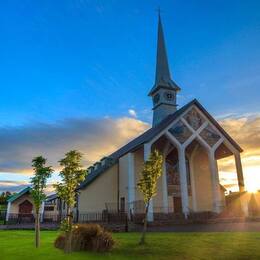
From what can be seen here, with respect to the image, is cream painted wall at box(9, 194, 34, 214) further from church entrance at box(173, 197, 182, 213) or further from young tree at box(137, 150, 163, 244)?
young tree at box(137, 150, 163, 244)

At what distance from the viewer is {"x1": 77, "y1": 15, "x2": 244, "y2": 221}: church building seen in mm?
27547

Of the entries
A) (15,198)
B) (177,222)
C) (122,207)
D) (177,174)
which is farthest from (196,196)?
(15,198)

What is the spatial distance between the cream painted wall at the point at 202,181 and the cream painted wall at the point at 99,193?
10.0m

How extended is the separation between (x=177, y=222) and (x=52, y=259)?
51.2 feet

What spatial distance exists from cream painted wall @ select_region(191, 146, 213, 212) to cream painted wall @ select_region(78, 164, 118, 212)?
10.0m

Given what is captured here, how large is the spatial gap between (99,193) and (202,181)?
13128 millimetres

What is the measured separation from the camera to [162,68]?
40344 millimetres

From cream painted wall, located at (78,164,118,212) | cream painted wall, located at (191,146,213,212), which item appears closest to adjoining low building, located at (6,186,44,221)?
cream painted wall, located at (78,164,118,212)

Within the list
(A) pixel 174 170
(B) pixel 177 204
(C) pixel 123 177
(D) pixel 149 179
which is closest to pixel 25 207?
(C) pixel 123 177

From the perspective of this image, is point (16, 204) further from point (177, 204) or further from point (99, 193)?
point (177, 204)

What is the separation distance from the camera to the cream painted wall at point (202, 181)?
3269cm

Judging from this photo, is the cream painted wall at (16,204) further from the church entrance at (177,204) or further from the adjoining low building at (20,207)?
the church entrance at (177,204)

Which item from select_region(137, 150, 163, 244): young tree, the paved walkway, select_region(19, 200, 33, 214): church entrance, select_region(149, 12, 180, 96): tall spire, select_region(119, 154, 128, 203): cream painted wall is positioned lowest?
the paved walkway

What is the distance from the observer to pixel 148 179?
491 inches
